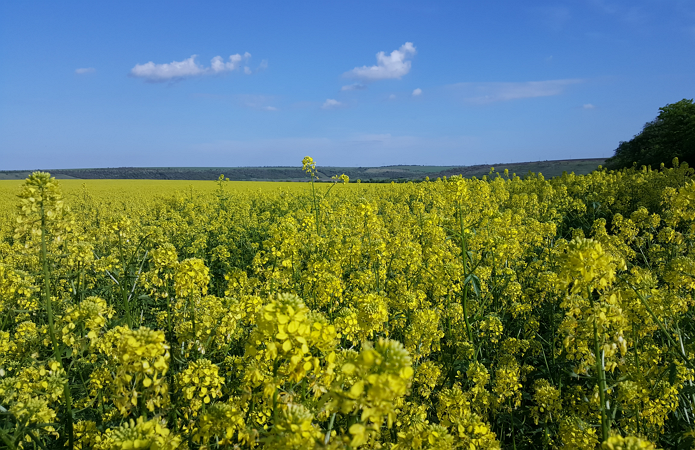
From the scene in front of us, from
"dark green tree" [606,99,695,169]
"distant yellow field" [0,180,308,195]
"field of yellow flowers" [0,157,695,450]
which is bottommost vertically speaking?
"field of yellow flowers" [0,157,695,450]

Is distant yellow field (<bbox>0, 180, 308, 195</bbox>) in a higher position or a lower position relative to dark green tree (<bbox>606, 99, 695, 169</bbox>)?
lower

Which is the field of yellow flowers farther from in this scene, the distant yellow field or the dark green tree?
the dark green tree

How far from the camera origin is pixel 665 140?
86.7 feet

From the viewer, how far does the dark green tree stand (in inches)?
956

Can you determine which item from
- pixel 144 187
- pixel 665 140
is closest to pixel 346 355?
pixel 665 140

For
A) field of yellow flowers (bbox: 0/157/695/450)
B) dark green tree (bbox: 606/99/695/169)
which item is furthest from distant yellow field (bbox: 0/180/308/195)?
dark green tree (bbox: 606/99/695/169)

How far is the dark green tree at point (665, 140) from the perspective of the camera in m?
24.3

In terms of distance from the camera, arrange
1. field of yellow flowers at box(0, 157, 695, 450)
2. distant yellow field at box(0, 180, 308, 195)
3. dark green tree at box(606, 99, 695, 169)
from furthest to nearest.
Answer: distant yellow field at box(0, 180, 308, 195) < dark green tree at box(606, 99, 695, 169) < field of yellow flowers at box(0, 157, 695, 450)

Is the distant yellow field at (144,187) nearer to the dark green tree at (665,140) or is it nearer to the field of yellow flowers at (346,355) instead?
the field of yellow flowers at (346,355)

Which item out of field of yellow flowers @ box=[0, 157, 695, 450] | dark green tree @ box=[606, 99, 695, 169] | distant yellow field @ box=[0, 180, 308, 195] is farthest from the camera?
distant yellow field @ box=[0, 180, 308, 195]

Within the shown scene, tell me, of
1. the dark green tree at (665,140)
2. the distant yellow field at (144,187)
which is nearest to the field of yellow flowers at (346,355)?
the distant yellow field at (144,187)

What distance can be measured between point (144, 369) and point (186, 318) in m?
1.77

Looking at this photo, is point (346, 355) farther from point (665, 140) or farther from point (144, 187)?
point (144, 187)

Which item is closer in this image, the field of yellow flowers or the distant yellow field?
the field of yellow flowers
